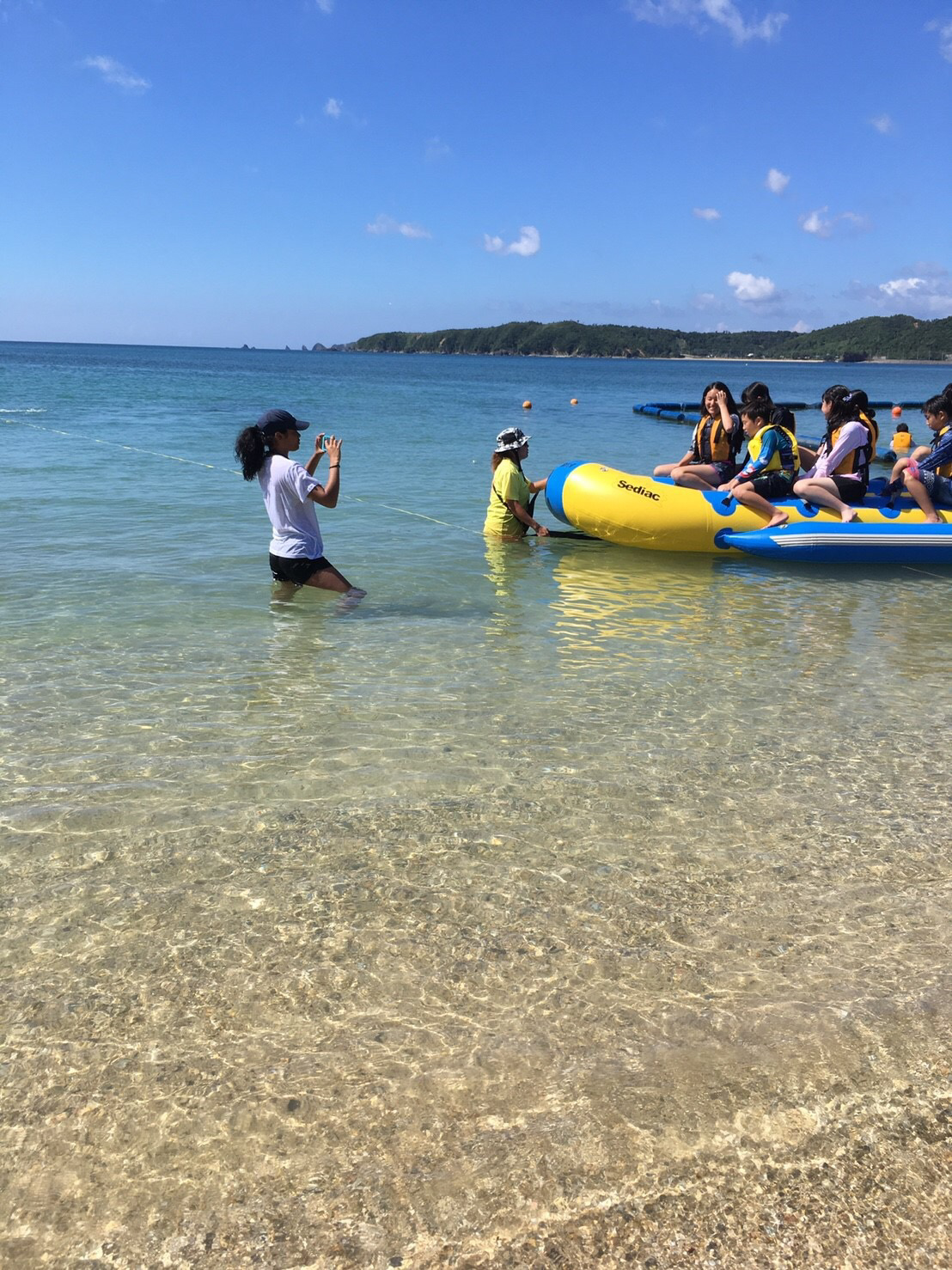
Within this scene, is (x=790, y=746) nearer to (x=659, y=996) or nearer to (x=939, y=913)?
(x=939, y=913)

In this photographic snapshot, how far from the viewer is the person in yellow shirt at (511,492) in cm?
870

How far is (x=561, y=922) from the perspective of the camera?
301cm

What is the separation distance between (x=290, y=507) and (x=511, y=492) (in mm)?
2976

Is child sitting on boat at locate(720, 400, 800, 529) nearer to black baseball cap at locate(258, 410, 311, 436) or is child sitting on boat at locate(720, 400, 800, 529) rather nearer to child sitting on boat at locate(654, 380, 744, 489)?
child sitting on boat at locate(654, 380, 744, 489)

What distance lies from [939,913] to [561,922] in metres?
1.25

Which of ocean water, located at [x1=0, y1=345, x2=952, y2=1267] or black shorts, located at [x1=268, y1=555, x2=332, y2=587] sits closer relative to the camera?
ocean water, located at [x1=0, y1=345, x2=952, y2=1267]

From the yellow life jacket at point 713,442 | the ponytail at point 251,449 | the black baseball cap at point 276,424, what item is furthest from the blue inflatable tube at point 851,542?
the ponytail at point 251,449

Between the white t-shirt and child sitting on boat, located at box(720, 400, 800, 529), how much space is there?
4387mm

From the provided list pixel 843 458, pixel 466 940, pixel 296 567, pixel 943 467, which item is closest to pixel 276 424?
pixel 296 567

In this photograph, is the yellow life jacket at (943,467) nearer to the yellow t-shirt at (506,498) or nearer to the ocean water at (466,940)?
the ocean water at (466,940)

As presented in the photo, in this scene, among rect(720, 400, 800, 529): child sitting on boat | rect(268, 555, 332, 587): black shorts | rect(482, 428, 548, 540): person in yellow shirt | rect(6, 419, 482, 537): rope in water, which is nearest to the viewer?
rect(268, 555, 332, 587): black shorts

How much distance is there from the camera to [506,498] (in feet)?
29.9

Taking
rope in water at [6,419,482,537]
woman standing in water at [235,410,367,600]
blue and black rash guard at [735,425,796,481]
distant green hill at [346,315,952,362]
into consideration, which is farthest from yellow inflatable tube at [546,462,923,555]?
distant green hill at [346,315,952,362]

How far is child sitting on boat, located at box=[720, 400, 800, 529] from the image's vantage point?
9.06m
